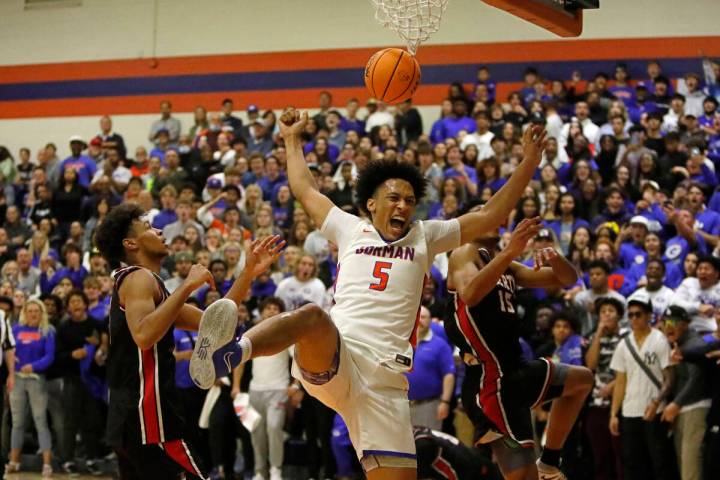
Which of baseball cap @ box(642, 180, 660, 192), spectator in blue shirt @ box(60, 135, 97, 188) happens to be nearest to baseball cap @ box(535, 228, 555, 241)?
baseball cap @ box(642, 180, 660, 192)

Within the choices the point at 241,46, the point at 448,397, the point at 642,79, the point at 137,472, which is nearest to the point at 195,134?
the point at 241,46

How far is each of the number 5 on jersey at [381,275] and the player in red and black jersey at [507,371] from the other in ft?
4.03

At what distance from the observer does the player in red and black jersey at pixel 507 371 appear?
23.7ft

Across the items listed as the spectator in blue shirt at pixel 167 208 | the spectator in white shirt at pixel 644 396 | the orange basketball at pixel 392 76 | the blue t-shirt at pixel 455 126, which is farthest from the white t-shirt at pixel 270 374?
the blue t-shirt at pixel 455 126

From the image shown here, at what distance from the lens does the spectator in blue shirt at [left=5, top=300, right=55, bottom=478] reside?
12766 millimetres

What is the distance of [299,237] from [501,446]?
6.99 meters

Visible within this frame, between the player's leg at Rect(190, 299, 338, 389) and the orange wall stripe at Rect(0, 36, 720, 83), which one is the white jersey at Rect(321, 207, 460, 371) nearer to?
the player's leg at Rect(190, 299, 338, 389)

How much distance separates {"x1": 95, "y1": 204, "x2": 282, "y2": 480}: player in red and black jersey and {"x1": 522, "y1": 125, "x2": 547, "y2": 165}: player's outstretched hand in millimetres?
1686

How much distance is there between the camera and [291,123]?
684 centimetres

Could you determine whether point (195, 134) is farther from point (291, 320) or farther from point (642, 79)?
point (291, 320)

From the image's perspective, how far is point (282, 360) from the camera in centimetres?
1197

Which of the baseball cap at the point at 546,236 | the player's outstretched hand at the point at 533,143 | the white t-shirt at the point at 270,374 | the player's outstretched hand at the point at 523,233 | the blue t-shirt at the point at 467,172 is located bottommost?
the white t-shirt at the point at 270,374

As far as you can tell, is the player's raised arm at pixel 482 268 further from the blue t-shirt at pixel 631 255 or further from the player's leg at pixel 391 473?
the blue t-shirt at pixel 631 255

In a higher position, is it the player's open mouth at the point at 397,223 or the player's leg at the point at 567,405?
the player's open mouth at the point at 397,223
